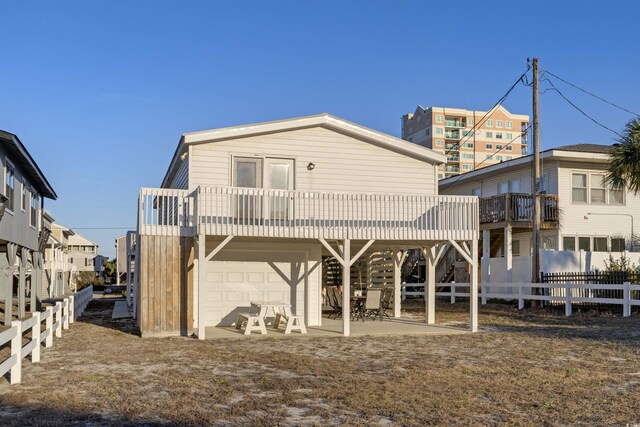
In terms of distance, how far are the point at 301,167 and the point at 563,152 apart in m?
14.2

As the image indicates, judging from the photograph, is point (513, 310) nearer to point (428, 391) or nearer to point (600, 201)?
point (600, 201)

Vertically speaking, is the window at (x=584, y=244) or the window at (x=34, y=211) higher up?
the window at (x=34, y=211)

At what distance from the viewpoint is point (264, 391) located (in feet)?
30.4

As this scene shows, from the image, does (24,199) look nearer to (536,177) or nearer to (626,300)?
(536,177)

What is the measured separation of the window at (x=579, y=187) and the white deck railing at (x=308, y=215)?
13.6 m

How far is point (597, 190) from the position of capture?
30156mm

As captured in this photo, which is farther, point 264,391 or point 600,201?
point 600,201

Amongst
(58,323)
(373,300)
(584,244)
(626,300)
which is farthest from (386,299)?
(584,244)

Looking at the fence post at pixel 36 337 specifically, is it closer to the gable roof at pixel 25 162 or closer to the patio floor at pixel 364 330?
the patio floor at pixel 364 330

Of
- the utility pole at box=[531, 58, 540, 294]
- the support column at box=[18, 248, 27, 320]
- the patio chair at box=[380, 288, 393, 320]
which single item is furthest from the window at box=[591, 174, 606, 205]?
the support column at box=[18, 248, 27, 320]

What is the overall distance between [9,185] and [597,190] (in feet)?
75.0

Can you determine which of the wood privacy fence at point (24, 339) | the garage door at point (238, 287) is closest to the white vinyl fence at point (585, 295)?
the garage door at point (238, 287)

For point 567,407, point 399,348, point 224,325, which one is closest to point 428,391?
point 567,407

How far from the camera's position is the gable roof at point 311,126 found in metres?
18.0
